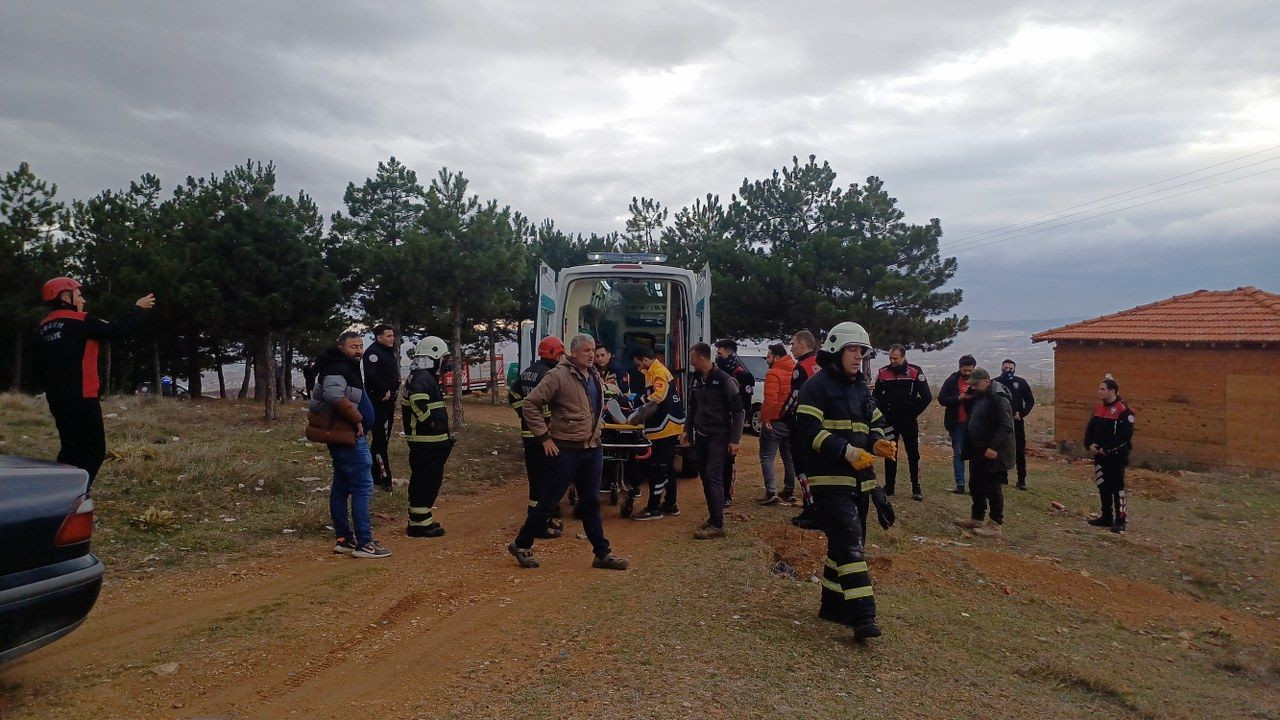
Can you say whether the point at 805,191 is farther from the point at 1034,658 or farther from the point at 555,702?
the point at 555,702

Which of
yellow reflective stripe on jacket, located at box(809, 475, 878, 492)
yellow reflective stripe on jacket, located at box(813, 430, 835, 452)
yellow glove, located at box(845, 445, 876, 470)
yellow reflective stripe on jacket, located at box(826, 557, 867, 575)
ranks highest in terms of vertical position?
yellow reflective stripe on jacket, located at box(813, 430, 835, 452)

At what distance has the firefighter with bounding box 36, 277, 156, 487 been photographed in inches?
213

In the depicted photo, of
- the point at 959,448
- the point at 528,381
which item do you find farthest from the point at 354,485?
the point at 959,448

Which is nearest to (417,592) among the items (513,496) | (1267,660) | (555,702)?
(555,702)

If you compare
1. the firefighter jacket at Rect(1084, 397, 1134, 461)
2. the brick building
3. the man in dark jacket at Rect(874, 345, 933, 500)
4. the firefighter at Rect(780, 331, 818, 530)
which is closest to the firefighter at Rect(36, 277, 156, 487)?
the firefighter at Rect(780, 331, 818, 530)

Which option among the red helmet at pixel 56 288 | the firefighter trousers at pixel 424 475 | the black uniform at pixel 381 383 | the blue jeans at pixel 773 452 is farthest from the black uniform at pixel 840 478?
the red helmet at pixel 56 288

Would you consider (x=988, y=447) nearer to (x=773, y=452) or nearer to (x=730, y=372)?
(x=773, y=452)

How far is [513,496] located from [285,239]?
8675 millimetres

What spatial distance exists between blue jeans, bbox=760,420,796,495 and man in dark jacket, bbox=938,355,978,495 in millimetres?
2664

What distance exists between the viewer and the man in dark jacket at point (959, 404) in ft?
35.1

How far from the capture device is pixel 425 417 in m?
7.34

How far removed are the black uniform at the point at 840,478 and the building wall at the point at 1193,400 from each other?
48.9 feet

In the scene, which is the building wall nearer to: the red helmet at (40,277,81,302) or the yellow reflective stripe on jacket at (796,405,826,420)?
the yellow reflective stripe on jacket at (796,405,826,420)

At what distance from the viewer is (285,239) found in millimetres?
15930
